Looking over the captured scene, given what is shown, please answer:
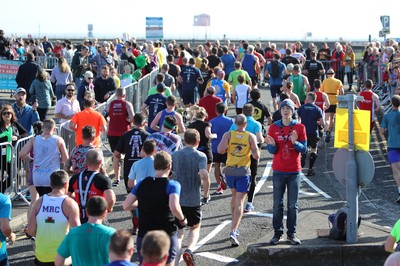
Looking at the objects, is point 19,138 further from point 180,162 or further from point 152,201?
point 152,201

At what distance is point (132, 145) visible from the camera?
13.6 meters

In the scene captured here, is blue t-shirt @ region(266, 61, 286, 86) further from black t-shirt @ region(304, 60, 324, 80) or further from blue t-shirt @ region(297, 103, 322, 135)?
blue t-shirt @ region(297, 103, 322, 135)

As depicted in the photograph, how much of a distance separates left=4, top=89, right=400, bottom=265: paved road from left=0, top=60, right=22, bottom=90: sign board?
36.2 ft

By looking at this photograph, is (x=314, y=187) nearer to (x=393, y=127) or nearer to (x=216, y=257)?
(x=393, y=127)

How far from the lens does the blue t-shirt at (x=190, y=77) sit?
2327 cm

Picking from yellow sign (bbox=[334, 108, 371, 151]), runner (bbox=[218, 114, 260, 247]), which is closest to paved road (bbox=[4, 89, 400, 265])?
runner (bbox=[218, 114, 260, 247])

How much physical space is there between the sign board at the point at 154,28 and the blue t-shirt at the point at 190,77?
26325 millimetres

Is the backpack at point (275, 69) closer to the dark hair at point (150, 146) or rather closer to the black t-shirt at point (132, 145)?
the black t-shirt at point (132, 145)

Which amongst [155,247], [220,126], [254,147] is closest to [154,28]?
[220,126]

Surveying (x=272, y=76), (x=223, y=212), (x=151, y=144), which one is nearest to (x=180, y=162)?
(x=151, y=144)

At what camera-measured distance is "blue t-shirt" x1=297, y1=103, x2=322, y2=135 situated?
18078mm

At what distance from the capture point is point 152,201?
9602 mm

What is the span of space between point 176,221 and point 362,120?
2.94 m

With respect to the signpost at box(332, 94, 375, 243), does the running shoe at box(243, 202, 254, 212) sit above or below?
below
